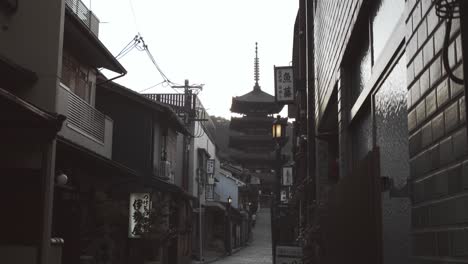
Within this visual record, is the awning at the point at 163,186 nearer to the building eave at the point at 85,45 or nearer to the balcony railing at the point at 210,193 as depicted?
the building eave at the point at 85,45

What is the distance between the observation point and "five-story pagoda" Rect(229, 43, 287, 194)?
81.8 m

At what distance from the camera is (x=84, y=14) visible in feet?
75.6

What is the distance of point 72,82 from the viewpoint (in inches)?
829

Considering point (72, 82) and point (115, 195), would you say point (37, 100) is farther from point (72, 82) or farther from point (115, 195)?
point (115, 195)

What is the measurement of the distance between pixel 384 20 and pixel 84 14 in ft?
63.2

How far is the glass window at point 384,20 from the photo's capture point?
5.10 metres

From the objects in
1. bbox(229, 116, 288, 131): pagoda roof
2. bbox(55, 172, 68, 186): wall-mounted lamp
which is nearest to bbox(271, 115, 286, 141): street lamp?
bbox(55, 172, 68, 186): wall-mounted lamp

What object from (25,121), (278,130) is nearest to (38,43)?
(25,121)

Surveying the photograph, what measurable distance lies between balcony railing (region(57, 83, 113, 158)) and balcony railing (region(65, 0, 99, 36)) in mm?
3189

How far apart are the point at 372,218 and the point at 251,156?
84.5m

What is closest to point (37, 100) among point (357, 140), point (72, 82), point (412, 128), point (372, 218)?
point (72, 82)

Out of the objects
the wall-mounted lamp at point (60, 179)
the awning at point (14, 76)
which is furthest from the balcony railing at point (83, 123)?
the awning at point (14, 76)

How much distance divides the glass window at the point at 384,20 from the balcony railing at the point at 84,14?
653 inches

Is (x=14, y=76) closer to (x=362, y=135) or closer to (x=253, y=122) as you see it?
(x=362, y=135)
